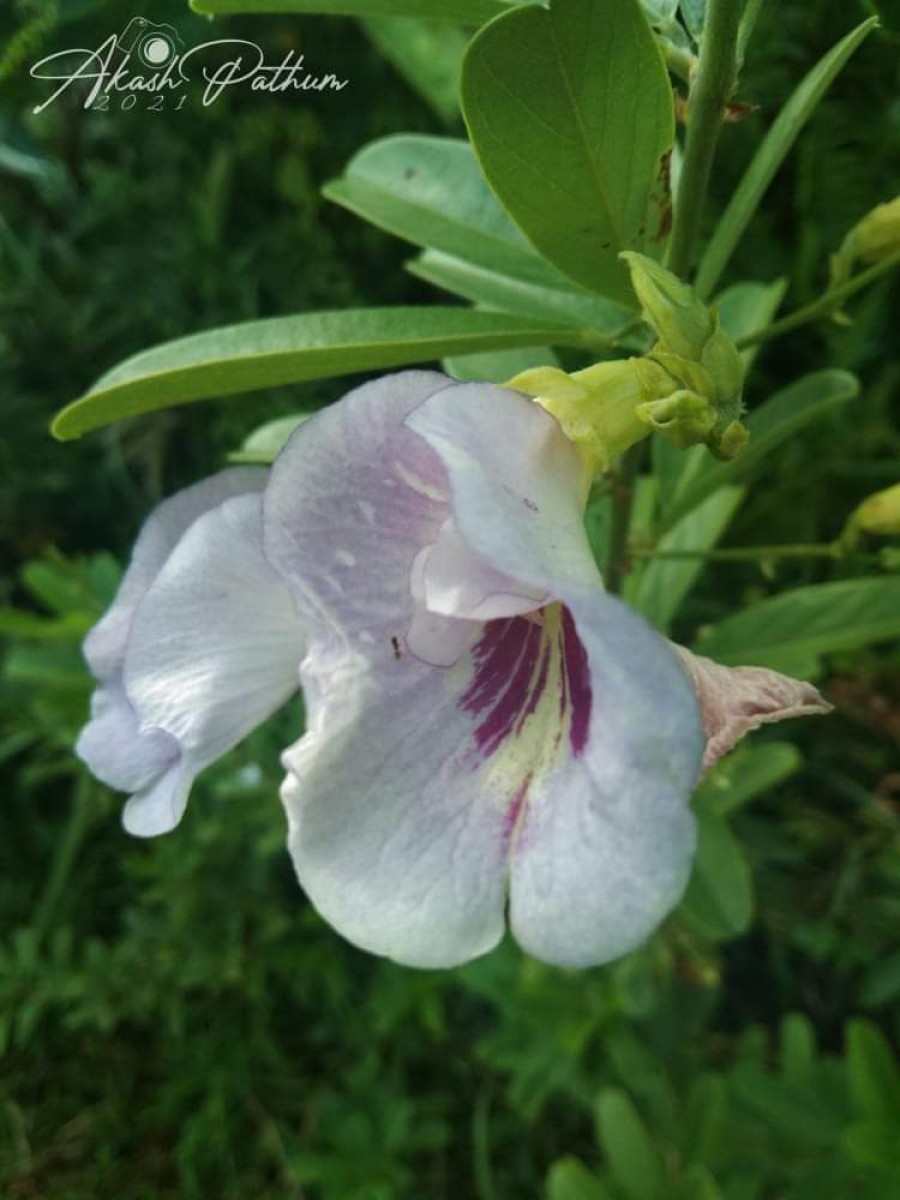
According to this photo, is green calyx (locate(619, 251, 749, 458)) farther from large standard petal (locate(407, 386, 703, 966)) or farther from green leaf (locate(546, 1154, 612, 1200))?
green leaf (locate(546, 1154, 612, 1200))

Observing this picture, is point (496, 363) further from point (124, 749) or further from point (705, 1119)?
point (705, 1119)

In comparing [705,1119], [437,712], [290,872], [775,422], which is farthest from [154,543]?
[290,872]

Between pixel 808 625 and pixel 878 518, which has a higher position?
pixel 878 518

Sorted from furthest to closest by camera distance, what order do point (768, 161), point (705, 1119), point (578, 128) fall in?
point (705, 1119), point (768, 161), point (578, 128)

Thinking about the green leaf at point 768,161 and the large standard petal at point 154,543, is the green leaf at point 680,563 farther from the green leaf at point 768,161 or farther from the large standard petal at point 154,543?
the large standard petal at point 154,543

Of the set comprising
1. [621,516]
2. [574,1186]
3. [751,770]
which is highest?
[621,516]

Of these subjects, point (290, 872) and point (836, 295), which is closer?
point (836, 295)

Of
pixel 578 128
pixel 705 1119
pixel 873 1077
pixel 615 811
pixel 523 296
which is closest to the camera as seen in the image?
pixel 615 811

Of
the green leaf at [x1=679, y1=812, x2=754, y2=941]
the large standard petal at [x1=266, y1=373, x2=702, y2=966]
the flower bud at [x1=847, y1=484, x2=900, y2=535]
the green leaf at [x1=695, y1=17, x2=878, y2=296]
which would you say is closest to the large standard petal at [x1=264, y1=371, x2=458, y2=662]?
the large standard petal at [x1=266, y1=373, x2=702, y2=966]
